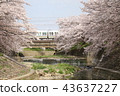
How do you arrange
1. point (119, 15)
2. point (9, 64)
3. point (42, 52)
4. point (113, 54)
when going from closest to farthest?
point (119, 15)
point (9, 64)
point (113, 54)
point (42, 52)

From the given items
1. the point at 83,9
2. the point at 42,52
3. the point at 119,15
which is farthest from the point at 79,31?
the point at 42,52

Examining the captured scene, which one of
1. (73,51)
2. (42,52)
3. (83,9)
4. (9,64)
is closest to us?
(9,64)

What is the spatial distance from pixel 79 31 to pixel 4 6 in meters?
16.1

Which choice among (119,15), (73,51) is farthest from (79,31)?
(119,15)

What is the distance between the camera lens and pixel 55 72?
13.0 metres

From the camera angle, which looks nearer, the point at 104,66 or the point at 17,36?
the point at 17,36

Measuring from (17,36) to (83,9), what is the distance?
8.47m

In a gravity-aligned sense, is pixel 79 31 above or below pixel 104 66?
above

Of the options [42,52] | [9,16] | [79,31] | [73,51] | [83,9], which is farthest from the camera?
[42,52]

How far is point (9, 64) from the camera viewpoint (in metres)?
11.8

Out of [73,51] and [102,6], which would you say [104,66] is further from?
[73,51]

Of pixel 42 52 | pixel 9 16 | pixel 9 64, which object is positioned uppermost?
pixel 9 16

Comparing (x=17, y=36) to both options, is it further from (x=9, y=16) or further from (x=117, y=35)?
(x=117, y=35)

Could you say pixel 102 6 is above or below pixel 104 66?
above
